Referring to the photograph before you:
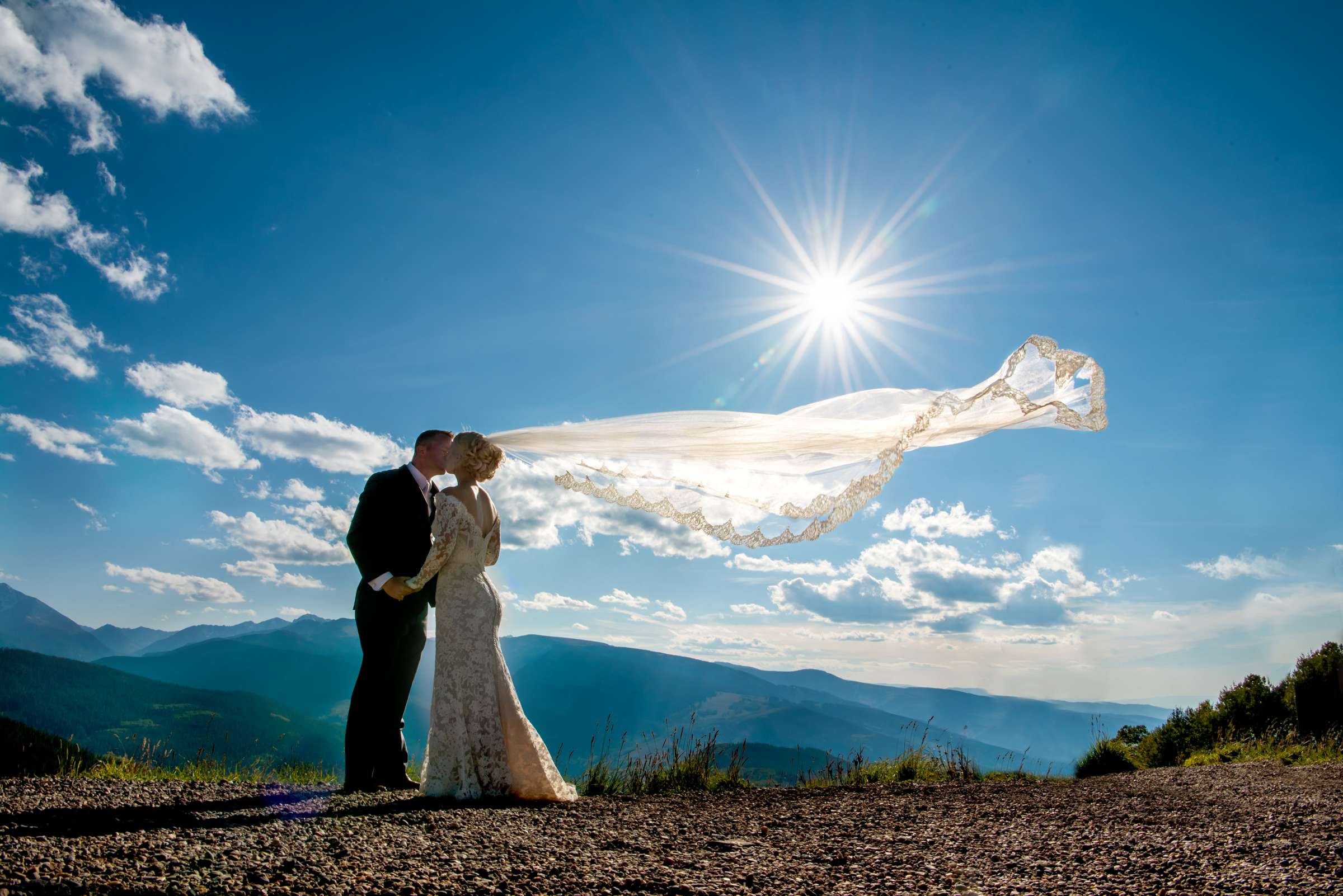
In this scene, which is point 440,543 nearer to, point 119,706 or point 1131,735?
point 1131,735

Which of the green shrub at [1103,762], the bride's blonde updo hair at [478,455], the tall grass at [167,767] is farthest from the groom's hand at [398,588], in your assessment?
the green shrub at [1103,762]

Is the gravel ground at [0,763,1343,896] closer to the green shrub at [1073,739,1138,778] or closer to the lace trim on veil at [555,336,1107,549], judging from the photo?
the lace trim on veil at [555,336,1107,549]

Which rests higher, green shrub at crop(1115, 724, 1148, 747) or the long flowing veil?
the long flowing veil

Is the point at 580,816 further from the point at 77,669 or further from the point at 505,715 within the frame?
the point at 77,669

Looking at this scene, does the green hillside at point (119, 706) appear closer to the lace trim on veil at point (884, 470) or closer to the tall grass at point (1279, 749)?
the tall grass at point (1279, 749)

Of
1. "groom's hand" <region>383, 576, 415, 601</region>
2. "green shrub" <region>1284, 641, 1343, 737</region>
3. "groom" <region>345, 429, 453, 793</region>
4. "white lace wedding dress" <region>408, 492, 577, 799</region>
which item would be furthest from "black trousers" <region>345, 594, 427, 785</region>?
"green shrub" <region>1284, 641, 1343, 737</region>

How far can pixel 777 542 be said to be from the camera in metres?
6.36

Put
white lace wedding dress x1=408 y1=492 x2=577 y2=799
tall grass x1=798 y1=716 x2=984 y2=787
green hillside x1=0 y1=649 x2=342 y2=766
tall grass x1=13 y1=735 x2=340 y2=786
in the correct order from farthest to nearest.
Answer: green hillside x1=0 y1=649 x2=342 y2=766, tall grass x1=798 y1=716 x2=984 y2=787, tall grass x1=13 y1=735 x2=340 y2=786, white lace wedding dress x1=408 y1=492 x2=577 y2=799

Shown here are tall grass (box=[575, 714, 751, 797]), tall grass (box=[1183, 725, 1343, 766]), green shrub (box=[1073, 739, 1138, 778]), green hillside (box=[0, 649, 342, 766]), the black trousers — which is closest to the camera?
the black trousers

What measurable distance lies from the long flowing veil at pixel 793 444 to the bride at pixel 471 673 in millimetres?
827

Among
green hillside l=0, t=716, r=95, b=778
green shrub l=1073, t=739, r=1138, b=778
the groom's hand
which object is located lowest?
green shrub l=1073, t=739, r=1138, b=778

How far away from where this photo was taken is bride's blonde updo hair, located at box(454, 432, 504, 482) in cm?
638

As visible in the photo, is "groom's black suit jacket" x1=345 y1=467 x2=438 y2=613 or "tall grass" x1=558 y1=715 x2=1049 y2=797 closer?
"groom's black suit jacket" x1=345 y1=467 x2=438 y2=613

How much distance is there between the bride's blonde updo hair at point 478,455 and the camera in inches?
251
